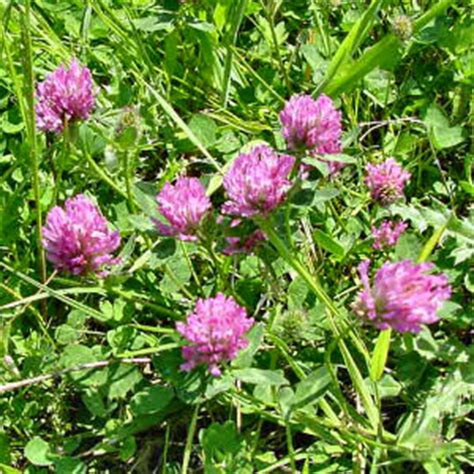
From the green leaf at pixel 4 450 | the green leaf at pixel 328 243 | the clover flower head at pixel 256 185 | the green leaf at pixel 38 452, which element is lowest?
the green leaf at pixel 4 450

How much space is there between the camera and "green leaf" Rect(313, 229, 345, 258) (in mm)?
1714

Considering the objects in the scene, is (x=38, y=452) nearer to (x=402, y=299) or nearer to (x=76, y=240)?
(x=76, y=240)

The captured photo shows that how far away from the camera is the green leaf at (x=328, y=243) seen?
1714 mm

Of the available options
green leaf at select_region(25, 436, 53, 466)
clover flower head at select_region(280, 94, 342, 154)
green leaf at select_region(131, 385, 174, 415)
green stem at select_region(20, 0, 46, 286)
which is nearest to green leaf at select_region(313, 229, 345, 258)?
clover flower head at select_region(280, 94, 342, 154)

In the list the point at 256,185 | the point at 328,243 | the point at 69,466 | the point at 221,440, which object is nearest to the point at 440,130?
the point at 328,243

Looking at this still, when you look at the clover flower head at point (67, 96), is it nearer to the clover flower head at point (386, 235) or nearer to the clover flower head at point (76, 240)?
the clover flower head at point (76, 240)

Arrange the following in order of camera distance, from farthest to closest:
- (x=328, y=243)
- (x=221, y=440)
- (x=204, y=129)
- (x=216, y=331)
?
(x=204, y=129) < (x=328, y=243) < (x=221, y=440) < (x=216, y=331)

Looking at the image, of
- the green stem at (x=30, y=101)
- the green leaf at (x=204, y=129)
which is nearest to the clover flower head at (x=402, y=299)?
the green stem at (x=30, y=101)

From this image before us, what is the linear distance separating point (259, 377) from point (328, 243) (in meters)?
0.37

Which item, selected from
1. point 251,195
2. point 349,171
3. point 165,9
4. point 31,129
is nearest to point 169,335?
point 251,195

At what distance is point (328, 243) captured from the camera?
1.73 metres

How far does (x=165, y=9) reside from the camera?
78.9 inches

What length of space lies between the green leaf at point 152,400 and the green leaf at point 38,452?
19 cm

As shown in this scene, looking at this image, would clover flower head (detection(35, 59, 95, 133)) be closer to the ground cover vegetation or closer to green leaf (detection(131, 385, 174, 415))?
the ground cover vegetation
